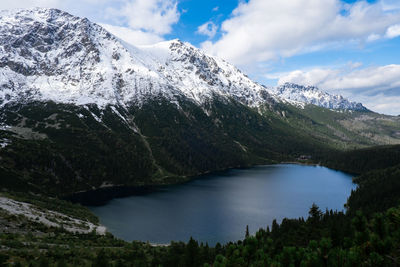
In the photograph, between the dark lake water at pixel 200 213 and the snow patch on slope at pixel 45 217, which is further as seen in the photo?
the dark lake water at pixel 200 213

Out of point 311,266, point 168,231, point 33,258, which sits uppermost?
point 311,266

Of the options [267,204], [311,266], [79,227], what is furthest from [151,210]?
[311,266]

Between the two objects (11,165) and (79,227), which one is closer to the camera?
(79,227)

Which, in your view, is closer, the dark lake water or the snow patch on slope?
the snow patch on slope

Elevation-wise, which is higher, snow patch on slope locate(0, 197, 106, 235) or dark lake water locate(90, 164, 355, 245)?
snow patch on slope locate(0, 197, 106, 235)

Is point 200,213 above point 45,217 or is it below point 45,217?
below

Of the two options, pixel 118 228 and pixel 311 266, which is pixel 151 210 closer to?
pixel 118 228

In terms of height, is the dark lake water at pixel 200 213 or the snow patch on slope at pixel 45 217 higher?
the snow patch on slope at pixel 45 217

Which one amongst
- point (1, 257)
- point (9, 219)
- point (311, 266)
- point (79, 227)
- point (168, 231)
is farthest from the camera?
point (168, 231)

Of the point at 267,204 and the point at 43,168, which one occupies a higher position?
the point at 43,168

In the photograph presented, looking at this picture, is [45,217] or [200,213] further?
[200,213]

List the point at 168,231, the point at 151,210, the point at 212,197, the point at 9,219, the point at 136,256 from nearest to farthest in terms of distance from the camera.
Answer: the point at 136,256
the point at 9,219
the point at 168,231
the point at 151,210
the point at 212,197
